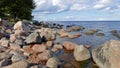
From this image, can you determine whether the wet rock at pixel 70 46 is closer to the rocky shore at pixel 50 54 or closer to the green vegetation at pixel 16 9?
the rocky shore at pixel 50 54

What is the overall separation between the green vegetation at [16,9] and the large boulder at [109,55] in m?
36.2

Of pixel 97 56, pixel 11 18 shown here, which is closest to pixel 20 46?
pixel 97 56

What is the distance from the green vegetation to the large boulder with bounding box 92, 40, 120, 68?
36187 mm

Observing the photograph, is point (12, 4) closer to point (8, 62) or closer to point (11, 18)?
point (11, 18)

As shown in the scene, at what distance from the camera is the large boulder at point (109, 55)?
16.4 m

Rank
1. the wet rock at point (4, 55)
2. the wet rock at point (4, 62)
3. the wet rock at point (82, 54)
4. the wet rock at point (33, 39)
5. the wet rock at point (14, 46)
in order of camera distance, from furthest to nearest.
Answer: the wet rock at point (33, 39)
the wet rock at point (14, 46)
the wet rock at point (82, 54)
the wet rock at point (4, 55)
the wet rock at point (4, 62)

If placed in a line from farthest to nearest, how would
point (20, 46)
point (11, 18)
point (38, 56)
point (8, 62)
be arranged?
point (11, 18)
point (20, 46)
point (38, 56)
point (8, 62)

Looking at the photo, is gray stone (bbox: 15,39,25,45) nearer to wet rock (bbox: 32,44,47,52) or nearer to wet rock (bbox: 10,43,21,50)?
wet rock (bbox: 10,43,21,50)

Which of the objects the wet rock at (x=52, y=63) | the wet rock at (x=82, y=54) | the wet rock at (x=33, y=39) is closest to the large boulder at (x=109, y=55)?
the wet rock at (x=52, y=63)

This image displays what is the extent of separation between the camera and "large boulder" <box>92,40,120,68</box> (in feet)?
53.7

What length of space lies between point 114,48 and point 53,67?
4.20 meters

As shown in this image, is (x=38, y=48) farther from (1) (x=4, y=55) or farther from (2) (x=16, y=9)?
(2) (x=16, y=9)

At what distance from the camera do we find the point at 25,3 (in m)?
56.7

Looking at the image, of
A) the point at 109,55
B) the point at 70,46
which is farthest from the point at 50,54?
the point at 109,55
